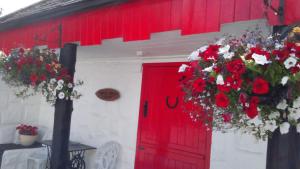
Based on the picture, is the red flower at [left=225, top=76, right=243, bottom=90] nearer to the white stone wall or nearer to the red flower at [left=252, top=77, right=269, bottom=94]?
the red flower at [left=252, top=77, right=269, bottom=94]

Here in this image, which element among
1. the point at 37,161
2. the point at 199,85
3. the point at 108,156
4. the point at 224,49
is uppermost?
the point at 224,49

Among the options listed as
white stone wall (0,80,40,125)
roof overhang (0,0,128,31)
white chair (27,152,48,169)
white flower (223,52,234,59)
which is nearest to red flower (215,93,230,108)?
white flower (223,52,234,59)

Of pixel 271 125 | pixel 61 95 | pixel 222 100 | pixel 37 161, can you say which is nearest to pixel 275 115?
pixel 271 125

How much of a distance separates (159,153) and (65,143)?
4.96ft

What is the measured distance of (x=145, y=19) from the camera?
3.05 m

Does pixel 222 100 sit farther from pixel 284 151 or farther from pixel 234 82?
pixel 284 151

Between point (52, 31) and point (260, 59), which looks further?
point (52, 31)

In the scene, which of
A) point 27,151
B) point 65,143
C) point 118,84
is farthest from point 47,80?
point 27,151

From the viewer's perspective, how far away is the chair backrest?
5438 millimetres

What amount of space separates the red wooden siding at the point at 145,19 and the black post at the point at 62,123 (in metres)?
0.25

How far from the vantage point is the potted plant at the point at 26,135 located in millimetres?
6289

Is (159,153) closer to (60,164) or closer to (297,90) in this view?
(60,164)

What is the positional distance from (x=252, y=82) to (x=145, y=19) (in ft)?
5.30

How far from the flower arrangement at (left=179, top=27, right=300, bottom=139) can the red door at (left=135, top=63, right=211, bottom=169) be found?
2628 mm
